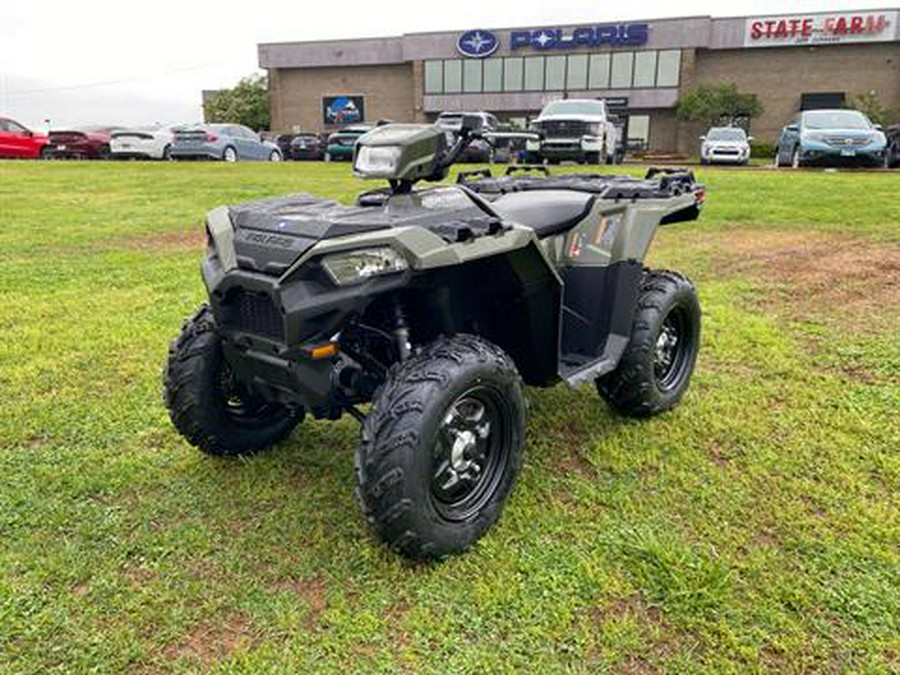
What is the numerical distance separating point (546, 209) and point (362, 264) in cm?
108

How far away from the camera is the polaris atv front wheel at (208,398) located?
2.78 meters

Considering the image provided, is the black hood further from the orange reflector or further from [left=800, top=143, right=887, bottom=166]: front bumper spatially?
[left=800, top=143, right=887, bottom=166]: front bumper

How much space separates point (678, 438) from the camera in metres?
3.32

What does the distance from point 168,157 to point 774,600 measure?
23.4 m

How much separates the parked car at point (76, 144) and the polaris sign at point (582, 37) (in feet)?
79.8

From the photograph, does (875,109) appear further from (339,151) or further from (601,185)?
(601,185)

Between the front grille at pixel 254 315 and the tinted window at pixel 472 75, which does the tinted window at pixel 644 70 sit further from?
the front grille at pixel 254 315

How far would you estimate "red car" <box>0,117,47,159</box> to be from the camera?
2245cm

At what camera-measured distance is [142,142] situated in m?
22.3

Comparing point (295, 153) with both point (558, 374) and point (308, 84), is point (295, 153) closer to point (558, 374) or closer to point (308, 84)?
point (308, 84)

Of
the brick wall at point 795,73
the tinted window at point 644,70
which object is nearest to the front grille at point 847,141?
the brick wall at point 795,73

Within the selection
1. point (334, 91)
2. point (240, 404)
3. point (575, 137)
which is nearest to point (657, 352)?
point (240, 404)

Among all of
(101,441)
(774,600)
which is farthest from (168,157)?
(774,600)

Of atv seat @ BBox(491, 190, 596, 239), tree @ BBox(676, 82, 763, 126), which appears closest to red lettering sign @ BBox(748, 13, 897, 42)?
tree @ BBox(676, 82, 763, 126)
